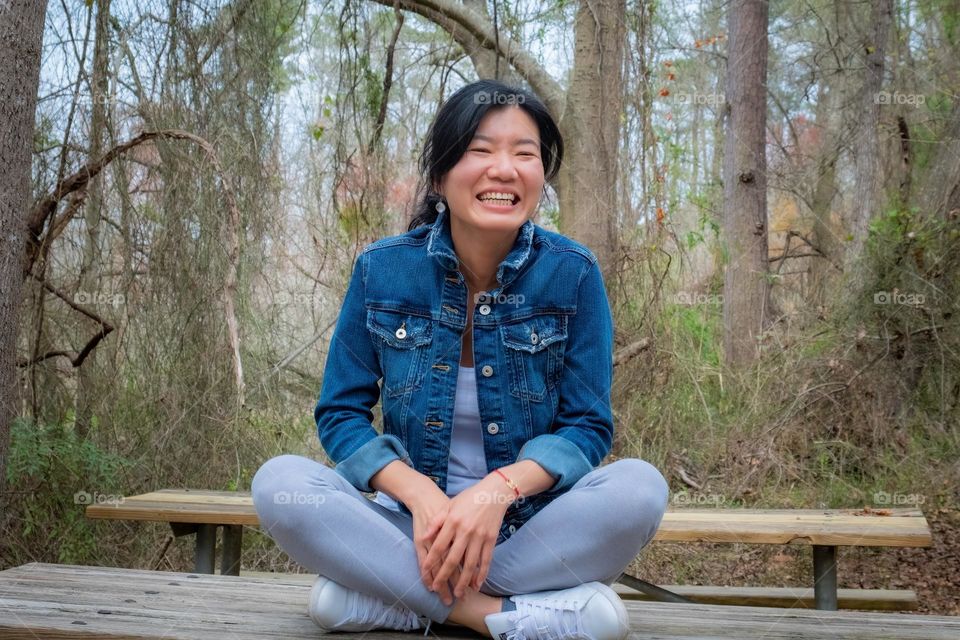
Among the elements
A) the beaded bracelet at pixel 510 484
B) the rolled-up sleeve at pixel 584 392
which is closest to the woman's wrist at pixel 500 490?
the beaded bracelet at pixel 510 484

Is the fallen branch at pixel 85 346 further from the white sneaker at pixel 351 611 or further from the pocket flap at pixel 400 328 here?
the white sneaker at pixel 351 611

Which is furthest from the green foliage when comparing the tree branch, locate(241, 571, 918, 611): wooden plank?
the tree branch

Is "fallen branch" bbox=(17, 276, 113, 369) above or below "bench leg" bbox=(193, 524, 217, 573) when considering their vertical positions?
above

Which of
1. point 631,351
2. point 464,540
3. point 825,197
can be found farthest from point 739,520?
point 825,197

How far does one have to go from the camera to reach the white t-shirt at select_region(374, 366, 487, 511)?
2035 mm

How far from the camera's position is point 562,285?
206cm

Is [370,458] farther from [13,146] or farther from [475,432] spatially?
[13,146]

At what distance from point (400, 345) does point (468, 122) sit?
467 millimetres

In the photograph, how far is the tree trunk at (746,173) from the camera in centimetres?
763

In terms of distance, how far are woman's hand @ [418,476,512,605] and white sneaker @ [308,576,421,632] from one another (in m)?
0.11

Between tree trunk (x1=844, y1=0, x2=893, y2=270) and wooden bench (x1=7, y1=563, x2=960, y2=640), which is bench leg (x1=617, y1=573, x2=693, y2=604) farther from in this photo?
tree trunk (x1=844, y1=0, x2=893, y2=270)

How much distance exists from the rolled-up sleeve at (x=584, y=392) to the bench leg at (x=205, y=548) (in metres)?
1.58

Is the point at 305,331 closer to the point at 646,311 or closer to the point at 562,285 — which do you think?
the point at 646,311

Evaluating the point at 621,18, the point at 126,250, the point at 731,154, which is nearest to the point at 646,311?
the point at 621,18
